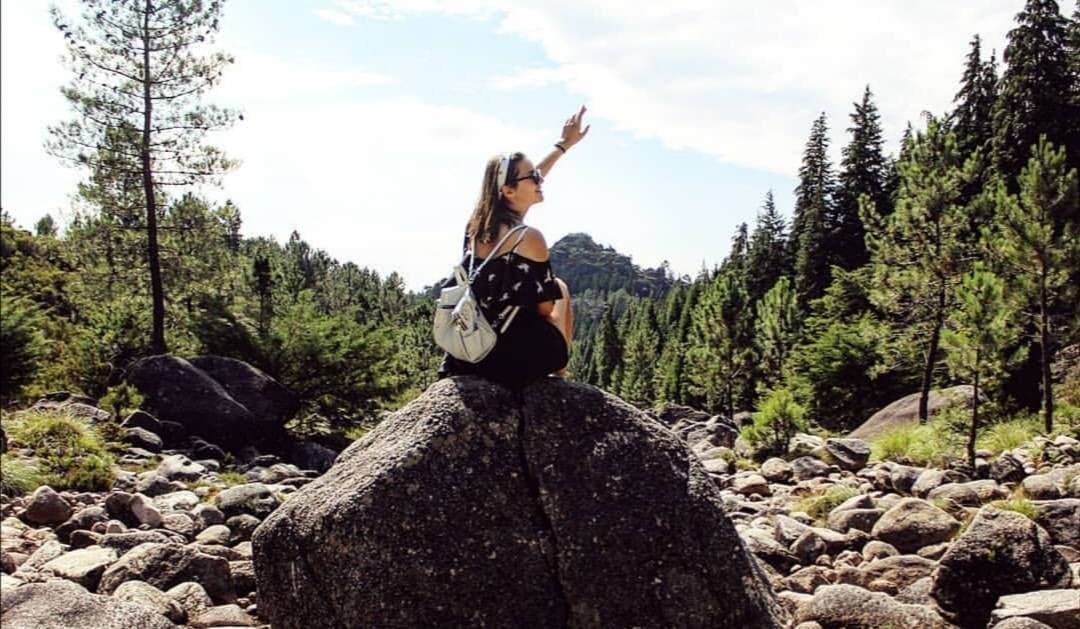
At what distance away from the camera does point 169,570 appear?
7.22 m

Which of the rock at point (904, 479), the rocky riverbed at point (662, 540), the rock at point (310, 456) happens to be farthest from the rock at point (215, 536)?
the rock at point (904, 479)

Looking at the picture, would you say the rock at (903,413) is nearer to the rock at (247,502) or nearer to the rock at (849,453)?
the rock at (849,453)

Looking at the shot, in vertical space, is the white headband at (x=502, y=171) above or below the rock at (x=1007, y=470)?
above

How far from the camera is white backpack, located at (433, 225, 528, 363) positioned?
4.55 m

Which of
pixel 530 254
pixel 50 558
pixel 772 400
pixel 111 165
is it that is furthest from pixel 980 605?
pixel 111 165

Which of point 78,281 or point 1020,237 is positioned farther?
point 78,281

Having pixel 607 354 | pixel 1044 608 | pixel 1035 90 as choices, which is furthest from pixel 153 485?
pixel 607 354

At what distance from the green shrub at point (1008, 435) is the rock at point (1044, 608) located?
9.36m

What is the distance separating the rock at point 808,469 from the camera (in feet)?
48.6

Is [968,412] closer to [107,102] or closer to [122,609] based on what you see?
[122,609]

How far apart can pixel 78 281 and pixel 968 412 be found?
25.6 m

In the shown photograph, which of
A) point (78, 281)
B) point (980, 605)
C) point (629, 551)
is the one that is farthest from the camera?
point (78, 281)

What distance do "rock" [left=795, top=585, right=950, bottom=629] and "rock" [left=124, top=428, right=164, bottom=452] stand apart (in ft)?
41.4

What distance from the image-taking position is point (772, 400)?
741 inches
